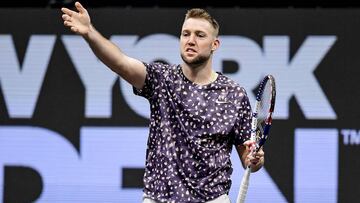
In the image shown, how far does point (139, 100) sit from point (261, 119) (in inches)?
Answer: 120

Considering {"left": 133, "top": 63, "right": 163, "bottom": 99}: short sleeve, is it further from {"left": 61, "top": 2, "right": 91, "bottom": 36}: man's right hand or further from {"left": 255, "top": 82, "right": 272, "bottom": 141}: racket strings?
{"left": 255, "top": 82, "right": 272, "bottom": 141}: racket strings

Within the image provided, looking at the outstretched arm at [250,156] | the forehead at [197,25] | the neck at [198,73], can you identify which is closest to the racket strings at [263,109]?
the outstretched arm at [250,156]

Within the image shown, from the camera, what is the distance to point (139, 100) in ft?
28.7

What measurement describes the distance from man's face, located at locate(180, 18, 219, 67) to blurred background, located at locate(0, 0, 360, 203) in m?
3.25

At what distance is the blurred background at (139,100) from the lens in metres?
8.64

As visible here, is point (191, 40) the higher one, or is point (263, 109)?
point (191, 40)

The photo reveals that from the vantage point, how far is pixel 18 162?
8.82 metres

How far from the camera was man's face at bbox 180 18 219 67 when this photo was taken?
537 cm

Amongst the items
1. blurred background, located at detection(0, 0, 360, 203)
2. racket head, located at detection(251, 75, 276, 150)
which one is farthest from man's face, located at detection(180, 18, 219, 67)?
blurred background, located at detection(0, 0, 360, 203)

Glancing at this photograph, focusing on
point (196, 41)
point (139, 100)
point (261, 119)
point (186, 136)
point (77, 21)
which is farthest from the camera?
point (139, 100)

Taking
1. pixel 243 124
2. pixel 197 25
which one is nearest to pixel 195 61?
pixel 197 25

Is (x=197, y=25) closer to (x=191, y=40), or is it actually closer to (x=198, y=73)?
(x=191, y=40)

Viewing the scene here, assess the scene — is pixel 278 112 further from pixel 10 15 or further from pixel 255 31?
pixel 10 15

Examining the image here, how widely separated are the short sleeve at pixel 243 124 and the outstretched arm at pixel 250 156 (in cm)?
5
